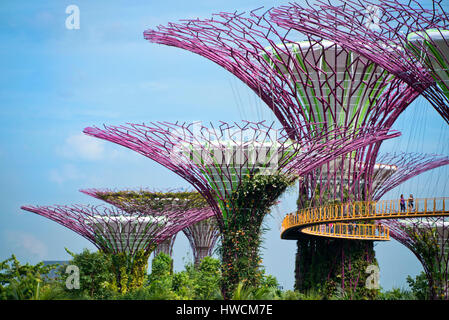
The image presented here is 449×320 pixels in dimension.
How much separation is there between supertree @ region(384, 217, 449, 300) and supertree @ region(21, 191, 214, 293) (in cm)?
1556

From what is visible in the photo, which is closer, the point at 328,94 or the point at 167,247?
the point at 328,94

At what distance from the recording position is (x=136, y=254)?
45.6 metres

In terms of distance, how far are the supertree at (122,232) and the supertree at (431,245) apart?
15.6 metres

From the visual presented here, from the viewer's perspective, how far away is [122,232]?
45.2 m

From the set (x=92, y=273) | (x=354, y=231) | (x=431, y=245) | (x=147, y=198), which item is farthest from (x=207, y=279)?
(x=147, y=198)

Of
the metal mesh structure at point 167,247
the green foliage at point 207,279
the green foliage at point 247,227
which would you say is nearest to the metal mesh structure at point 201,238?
the metal mesh structure at point 167,247

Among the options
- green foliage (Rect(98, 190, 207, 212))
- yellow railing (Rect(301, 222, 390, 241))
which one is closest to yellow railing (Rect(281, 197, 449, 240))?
yellow railing (Rect(301, 222, 390, 241))

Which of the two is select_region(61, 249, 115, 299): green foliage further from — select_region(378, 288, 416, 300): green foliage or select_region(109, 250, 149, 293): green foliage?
select_region(378, 288, 416, 300): green foliage

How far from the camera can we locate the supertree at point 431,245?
3881 centimetres

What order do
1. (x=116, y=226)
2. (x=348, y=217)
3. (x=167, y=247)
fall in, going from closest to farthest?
(x=348, y=217) → (x=116, y=226) → (x=167, y=247)

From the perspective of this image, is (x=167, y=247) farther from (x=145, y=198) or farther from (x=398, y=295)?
(x=398, y=295)

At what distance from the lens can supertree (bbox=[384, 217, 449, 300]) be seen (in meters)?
38.8

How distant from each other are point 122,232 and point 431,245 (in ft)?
63.4
